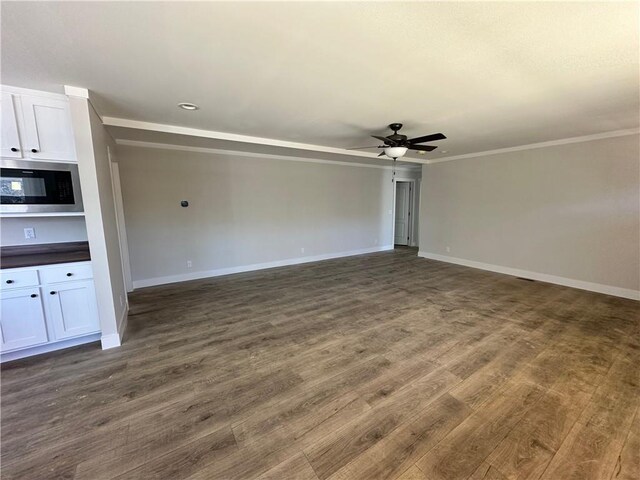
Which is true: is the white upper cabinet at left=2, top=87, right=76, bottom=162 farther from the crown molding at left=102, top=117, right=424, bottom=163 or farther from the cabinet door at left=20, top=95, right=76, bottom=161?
the crown molding at left=102, top=117, right=424, bottom=163

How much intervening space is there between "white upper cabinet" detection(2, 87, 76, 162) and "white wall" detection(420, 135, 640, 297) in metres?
7.01

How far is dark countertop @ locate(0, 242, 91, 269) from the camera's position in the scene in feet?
8.88

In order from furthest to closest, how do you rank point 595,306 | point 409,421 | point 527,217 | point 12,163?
1. point 527,217
2. point 595,306
3. point 12,163
4. point 409,421

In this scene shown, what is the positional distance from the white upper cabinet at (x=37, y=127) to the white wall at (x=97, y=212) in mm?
248

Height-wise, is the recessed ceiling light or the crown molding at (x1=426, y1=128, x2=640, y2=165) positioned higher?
the recessed ceiling light

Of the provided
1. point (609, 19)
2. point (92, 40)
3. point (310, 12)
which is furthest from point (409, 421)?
point (92, 40)

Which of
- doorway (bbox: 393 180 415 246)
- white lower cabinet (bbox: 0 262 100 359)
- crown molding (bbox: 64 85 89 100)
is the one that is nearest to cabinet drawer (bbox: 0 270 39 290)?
white lower cabinet (bbox: 0 262 100 359)

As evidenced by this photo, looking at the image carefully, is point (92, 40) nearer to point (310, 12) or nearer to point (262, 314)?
point (310, 12)

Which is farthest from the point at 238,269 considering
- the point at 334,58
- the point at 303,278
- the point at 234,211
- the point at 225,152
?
the point at 334,58

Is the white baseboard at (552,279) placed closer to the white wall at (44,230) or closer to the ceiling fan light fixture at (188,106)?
the ceiling fan light fixture at (188,106)

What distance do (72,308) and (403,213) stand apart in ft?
27.7

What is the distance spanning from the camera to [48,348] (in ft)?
9.45

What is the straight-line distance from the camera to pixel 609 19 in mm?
1581

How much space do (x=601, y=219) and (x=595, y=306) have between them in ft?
5.07
